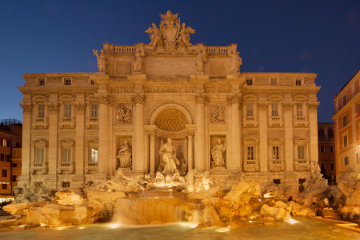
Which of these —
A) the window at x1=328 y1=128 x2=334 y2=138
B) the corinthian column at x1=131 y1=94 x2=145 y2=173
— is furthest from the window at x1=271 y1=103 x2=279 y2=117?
the window at x1=328 y1=128 x2=334 y2=138

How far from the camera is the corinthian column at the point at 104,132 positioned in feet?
99.1

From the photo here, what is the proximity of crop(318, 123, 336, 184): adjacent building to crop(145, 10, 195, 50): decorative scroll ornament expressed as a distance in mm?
31130

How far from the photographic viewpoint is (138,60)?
103 ft

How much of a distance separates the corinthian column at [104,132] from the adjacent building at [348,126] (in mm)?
22471

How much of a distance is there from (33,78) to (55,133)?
5721 millimetres

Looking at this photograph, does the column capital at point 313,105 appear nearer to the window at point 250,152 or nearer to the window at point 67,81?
the window at point 250,152

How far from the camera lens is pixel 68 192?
2486 centimetres

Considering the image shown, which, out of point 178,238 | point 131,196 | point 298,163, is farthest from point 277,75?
point 178,238

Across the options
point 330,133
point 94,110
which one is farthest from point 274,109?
point 330,133

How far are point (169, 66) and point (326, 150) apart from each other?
32.4m

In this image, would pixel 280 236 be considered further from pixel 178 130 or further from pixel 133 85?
pixel 133 85

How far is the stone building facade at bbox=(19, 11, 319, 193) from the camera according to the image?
101 ft

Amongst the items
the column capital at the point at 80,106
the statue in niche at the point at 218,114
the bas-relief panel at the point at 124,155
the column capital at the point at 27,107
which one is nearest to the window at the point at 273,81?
the statue in niche at the point at 218,114

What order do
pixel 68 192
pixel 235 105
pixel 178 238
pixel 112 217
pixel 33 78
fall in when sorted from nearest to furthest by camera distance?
1. pixel 178 238
2. pixel 112 217
3. pixel 68 192
4. pixel 235 105
5. pixel 33 78
